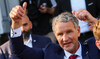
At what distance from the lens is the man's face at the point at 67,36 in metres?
3.14

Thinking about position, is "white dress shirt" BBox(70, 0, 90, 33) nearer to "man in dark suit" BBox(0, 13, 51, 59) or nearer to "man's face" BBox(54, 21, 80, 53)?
"man in dark suit" BBox(0, 13, 51, 59)

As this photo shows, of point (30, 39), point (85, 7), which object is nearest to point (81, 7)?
point (85, 7)

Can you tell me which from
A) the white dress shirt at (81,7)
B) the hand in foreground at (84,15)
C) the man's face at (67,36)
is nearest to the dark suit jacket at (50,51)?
the man's face at (67,36)

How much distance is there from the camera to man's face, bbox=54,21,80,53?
3.14m

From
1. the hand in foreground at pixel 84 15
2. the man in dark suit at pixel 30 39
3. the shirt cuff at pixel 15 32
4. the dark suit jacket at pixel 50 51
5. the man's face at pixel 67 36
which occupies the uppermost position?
the hand in foreground at pixel 84 15

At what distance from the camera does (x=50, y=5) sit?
5223 mm

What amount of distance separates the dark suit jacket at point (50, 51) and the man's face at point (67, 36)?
120mm

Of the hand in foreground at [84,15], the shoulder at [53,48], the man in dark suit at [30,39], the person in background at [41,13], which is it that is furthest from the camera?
the person in background at [41,13]

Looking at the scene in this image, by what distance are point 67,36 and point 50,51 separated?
29 cm

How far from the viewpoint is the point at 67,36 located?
10.3 feet

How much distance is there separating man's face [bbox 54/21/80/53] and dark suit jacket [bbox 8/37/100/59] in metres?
0.12

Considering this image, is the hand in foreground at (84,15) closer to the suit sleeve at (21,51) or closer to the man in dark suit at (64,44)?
the man in dark suit at (64,44)

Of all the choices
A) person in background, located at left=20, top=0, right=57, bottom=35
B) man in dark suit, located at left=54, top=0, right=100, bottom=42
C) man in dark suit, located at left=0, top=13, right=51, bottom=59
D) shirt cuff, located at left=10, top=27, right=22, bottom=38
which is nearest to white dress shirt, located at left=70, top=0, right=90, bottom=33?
man in dark suit, located at left=54, top=0, right=100, bottom=42

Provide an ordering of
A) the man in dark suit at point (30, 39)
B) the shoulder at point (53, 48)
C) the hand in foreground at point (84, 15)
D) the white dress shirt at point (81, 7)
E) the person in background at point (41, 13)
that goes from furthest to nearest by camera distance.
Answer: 1. the person in background at point (41, 13)
2. the man in dark suit at point (30, 39)
3. the white dress shirt at point (81, 7)
4. the shoulder at point (53, 48)
5. the hand in foreground at point (84, 15)
